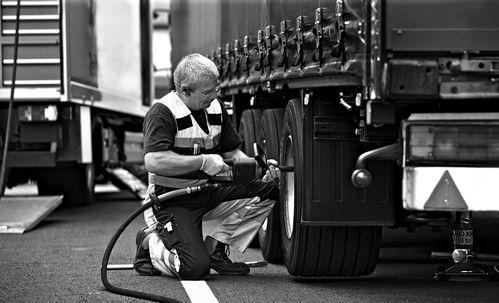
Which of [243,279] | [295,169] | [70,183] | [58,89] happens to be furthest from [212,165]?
[70,183]

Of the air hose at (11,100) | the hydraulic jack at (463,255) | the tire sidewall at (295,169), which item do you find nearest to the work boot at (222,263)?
the tire sidewall at (295,169)

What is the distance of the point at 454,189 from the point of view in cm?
613

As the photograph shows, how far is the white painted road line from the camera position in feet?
23.2

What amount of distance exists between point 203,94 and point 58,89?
19.9 ft

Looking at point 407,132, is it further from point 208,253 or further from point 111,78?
point 111,78

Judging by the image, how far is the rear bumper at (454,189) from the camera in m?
6.11

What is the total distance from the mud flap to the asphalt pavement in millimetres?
305

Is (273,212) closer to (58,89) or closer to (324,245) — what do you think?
(324,245)

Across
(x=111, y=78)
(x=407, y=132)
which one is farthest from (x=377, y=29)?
(x=111, y=78)

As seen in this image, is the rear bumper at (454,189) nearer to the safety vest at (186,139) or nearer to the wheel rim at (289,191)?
the wheel rim at (289,191)

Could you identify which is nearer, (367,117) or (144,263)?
(367,117)

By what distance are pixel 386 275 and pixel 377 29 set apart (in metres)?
2.52

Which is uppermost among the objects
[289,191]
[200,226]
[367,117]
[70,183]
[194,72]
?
[194,72]

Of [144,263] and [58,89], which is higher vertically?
[58,89]
